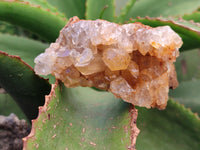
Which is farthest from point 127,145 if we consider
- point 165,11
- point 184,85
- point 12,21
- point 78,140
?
point 165,11

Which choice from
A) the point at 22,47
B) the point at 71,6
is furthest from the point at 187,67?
the point at 22,47

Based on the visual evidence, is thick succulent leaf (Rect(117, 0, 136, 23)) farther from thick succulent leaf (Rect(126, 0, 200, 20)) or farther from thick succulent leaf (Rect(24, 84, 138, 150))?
thick succulent leaf (Rect(24, 84, 138, 150))

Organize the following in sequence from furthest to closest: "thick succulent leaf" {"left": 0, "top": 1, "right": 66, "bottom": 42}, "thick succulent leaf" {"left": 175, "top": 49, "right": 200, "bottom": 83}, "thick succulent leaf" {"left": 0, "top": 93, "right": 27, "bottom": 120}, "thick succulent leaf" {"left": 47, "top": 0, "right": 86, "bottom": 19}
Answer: "thick succulent leaf" {"left": 175, "top": 49, "right": 200, "bottom": 83}, "thick succulent leaf" {"left": 47, "top": 0, "right": 86, "bottom": 19}, "thick succulent leaf" {"left": 0, "top": 93, "right": 27, "bottom": 120}, "thick succulent leaf" {"left": 0, "top": 1, "right": 66, "bottom": 42}

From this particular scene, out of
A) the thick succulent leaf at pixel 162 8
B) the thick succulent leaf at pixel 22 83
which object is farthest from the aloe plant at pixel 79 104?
the thick succulent leaf at pixel 162 8

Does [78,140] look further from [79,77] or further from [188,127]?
[188,127]

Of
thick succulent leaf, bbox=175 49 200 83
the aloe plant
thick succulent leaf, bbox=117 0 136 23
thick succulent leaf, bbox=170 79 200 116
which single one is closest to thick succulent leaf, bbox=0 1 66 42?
the aloe plant

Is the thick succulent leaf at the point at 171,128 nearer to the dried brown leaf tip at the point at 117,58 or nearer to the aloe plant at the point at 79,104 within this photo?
the aloe plant at the point at 79,104
